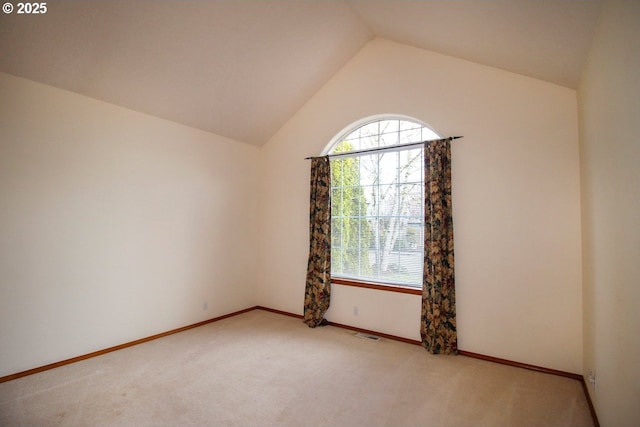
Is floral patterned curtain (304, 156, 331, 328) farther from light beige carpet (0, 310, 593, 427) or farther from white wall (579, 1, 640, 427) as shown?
white wall (579, 1, 640, 427)

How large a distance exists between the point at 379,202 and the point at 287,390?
7.76 ft

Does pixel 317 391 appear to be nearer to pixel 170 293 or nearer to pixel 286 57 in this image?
pixel 170 293

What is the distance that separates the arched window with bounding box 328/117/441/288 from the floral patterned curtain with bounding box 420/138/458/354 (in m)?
0.25

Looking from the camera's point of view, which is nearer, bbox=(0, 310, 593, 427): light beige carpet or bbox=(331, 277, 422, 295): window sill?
bbox=(0, 310, 593, 427): light beige carpet

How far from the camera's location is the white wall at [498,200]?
2.72 m

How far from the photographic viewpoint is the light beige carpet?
2029 millimetres

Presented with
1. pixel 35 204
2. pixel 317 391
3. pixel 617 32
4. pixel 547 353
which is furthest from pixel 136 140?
pixel 547 353

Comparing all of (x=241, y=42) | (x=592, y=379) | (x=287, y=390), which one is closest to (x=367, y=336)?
(x=287, y=390)

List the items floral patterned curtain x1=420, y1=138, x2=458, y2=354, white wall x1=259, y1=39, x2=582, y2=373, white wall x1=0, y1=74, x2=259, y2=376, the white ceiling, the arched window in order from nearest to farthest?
the white ceiling, white wall x1=0, y1=74, x2=259, y2=376, white wall x1=259, y1=39, x2=582, y2=373, floral patterned curtain x1=420, y1=138, x2=458, y2=354, the arched window

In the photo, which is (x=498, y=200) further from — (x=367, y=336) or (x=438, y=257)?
(x=367, y=336)

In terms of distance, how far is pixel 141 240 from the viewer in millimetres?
3379

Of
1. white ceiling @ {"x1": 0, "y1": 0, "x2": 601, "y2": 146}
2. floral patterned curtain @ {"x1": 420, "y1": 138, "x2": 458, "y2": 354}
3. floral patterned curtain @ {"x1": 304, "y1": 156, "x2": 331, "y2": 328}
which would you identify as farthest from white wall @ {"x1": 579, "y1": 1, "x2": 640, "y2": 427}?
floral patterned curtain @ {"x1": 304, "y1": 156, "x2": 331, "y2": 328}

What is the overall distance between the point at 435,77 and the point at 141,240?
12.5 feet

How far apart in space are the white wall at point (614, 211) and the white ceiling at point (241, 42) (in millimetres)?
380
